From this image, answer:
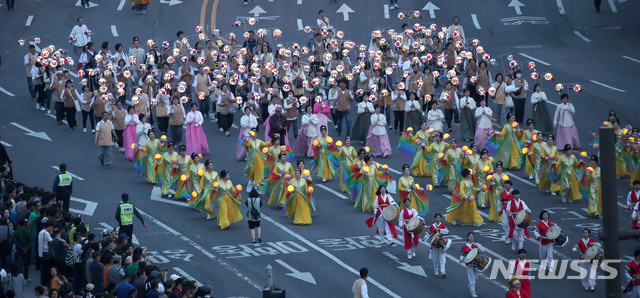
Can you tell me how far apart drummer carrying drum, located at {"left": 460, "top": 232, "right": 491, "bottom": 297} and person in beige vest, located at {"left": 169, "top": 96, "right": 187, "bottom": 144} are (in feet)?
40.5

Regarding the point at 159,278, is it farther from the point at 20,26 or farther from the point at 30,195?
the point at 20,26

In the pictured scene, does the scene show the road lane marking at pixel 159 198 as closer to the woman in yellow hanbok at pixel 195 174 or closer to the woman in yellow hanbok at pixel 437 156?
the woman in yellow hanbok at pixel 195 174

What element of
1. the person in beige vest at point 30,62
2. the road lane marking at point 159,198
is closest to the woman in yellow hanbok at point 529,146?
the road lane marking at point 159,198

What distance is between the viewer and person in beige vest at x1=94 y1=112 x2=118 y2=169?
30.6 metres

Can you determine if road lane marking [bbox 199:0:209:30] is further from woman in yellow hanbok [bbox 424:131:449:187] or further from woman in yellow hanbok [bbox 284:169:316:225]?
woman in yellow hanbok [bbox 284:169:316:225]

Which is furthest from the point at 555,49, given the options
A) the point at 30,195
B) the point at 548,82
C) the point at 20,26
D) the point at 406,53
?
the point at 30,195

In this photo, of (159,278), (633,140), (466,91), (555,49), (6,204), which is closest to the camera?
(159,278)

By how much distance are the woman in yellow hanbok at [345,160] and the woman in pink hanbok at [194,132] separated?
4.69m

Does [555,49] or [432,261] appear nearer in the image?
[432,261]

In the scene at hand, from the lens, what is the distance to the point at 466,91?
3262cm

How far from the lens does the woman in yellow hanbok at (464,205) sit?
26.2 metres

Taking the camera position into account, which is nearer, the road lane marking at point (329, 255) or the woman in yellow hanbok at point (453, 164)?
the road lane marking at point (329, 255)

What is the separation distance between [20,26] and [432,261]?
25.8 m

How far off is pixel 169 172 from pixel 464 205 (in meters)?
7.64
